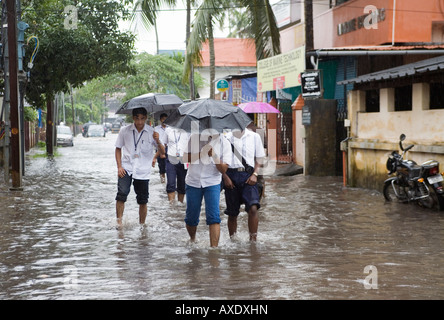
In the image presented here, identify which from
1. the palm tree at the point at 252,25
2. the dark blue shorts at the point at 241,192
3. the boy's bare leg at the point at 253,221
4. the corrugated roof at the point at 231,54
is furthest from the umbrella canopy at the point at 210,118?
the corrugated roof at the point at 231,54

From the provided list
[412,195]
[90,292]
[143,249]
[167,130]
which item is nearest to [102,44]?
[167,130]

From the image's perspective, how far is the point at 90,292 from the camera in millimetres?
6016

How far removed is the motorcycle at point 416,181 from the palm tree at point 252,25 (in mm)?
8915

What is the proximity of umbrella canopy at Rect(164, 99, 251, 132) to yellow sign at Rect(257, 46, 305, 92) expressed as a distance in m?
9.75

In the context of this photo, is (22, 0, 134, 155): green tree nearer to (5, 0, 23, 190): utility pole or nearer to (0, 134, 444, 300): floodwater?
(5, 0, 23, 190): utility pole

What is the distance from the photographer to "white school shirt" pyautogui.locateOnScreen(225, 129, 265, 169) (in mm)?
7988

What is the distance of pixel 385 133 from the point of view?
46.8 feet

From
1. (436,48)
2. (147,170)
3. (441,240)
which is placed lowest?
(441,240)

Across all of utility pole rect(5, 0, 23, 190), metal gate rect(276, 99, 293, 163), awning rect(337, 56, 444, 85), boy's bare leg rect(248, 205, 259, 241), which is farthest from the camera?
metal gate rect(276, 99, 293, 163)

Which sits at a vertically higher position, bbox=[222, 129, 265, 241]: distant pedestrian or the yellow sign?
the yellow sign

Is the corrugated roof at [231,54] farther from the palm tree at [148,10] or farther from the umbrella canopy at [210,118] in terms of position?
the umbrella canopy at [210,118]

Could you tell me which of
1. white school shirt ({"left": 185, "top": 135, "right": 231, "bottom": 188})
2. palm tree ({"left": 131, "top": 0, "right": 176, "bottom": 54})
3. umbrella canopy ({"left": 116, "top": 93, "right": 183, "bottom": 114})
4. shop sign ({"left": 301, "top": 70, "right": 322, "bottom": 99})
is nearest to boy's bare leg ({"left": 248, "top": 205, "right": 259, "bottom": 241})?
white school shirt ({"left": 185, "top": 135, "right": 231, "bottom": 188})
